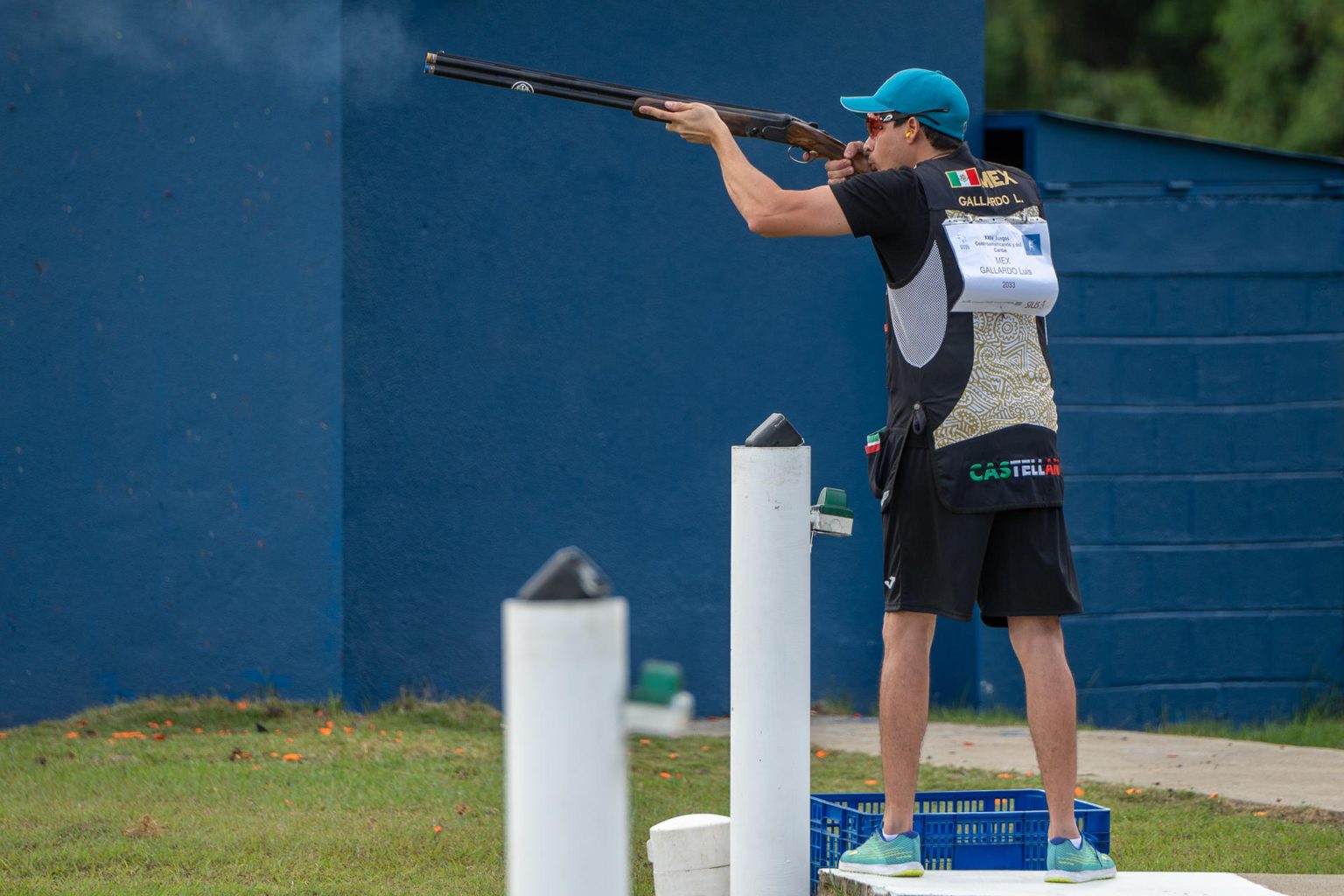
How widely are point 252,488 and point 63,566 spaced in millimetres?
833

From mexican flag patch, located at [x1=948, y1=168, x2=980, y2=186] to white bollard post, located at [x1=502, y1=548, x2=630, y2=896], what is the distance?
2.06 metres

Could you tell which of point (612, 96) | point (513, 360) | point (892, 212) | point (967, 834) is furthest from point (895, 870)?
point (513, 360)

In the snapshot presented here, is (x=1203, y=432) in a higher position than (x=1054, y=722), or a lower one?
higher

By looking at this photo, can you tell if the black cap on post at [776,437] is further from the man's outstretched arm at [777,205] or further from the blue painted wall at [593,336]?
the blue painted wall at [593,336]

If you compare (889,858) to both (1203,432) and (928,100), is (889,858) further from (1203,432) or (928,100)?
(1203,432)

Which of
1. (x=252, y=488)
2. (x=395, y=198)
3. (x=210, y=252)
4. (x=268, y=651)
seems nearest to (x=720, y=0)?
(x=395, y=198)

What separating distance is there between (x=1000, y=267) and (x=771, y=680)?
45.7 inches

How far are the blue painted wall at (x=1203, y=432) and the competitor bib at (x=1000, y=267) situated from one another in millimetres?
3323

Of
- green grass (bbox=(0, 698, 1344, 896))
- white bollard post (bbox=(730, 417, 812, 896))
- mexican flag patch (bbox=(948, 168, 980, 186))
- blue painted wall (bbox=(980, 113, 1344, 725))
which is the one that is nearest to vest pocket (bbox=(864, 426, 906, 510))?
white bollard post (bbox=(730, 417, 812, 896))

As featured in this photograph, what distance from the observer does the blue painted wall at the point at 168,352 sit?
677cm

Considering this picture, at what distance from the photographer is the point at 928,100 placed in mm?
4164

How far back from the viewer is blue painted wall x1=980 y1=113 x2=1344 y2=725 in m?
7.36

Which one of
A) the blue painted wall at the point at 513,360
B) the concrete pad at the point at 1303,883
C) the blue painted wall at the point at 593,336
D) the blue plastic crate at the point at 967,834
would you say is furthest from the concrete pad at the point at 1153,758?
the blue plastic crate at the point at 967,834

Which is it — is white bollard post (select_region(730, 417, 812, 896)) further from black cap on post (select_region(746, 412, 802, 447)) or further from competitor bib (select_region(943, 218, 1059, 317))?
competitor bib (select_region(943, 218, 1059, 317))
